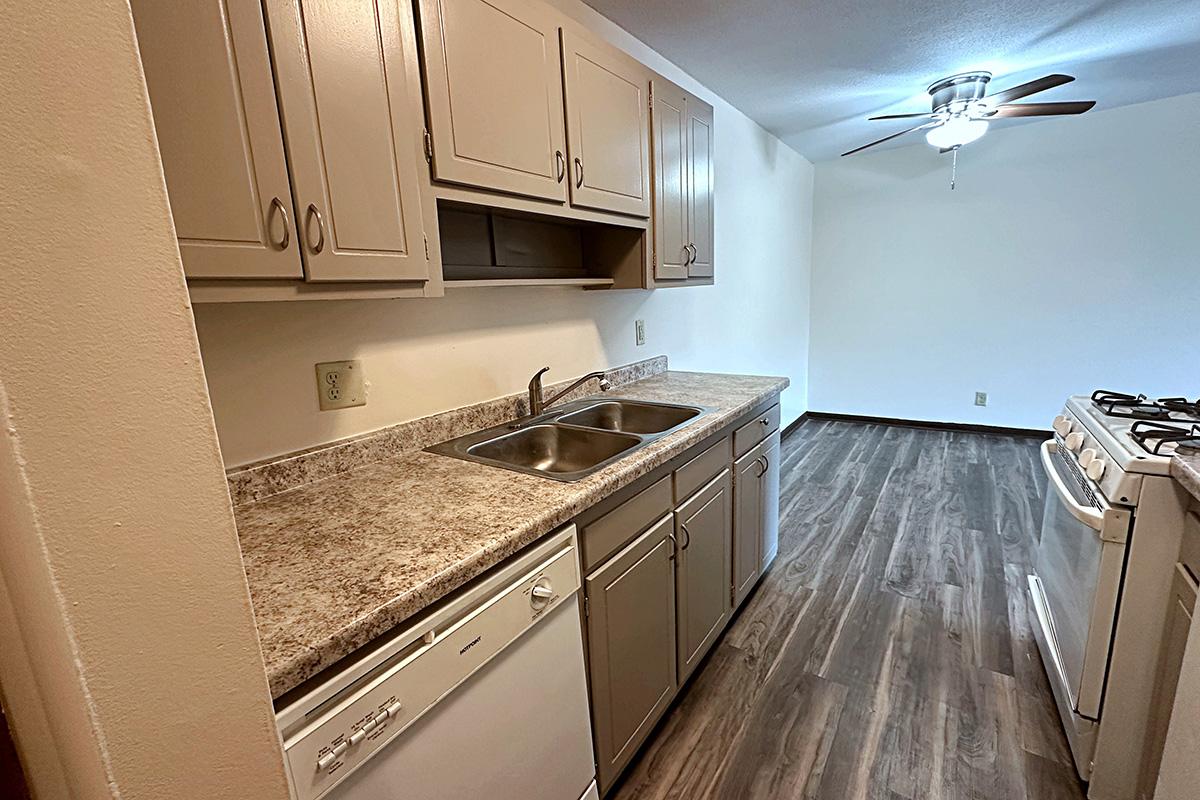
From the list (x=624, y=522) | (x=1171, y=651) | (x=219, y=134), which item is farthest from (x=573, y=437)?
(x=1171, y=651)

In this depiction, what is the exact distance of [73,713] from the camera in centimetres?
45

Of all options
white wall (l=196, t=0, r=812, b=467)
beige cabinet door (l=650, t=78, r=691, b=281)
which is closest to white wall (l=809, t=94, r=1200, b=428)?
white wall (l=196, t=0, r=812, b=467)

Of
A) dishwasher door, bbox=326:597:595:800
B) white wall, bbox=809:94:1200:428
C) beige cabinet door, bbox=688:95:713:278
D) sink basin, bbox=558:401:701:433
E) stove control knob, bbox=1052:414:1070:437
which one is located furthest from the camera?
white wall, bbox=809:94:1200:428

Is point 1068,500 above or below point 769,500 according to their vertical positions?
above

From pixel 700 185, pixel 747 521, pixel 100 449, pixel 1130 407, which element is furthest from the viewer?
pixel 700 185

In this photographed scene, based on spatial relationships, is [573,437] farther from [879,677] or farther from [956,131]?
[956,131]

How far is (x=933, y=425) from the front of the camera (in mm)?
4723

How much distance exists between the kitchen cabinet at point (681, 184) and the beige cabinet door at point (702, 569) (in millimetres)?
879

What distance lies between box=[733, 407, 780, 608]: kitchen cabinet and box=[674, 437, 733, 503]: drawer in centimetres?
10

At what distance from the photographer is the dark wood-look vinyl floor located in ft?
4.95

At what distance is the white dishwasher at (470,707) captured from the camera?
740mm

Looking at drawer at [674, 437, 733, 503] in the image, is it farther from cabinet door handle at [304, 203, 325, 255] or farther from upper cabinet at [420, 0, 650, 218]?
cabinet door handle at [304, 203, 325, 255]

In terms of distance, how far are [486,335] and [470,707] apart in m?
1.12

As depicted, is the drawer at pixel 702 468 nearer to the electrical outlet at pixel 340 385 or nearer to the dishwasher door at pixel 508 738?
the dishwasher door at pixel 508 738
